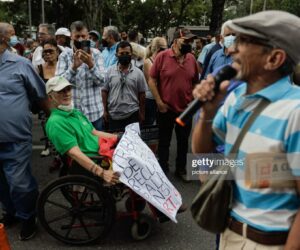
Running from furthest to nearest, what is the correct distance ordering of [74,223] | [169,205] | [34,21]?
[34,21] → [74,223] → [169,205]

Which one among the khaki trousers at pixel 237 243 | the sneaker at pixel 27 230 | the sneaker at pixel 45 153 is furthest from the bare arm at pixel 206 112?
the sneaker at pixel 45 153

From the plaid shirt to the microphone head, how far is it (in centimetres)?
266

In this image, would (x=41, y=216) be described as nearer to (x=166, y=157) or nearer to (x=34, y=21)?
(x=166, y=157)

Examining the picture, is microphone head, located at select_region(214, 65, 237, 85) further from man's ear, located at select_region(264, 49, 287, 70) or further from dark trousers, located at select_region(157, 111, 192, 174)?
dark trousers, located at select_region(157, 111, 192, 174)

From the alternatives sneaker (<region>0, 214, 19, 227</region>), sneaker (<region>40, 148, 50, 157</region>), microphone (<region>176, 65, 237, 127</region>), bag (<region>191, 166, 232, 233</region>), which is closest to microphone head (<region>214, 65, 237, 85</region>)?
microphone (<region>176, 65, 237, 127</region>)

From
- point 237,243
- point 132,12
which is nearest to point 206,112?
point 237,243

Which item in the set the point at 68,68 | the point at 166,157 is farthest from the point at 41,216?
the point at 166,157

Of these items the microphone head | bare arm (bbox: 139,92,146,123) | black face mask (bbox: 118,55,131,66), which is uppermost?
the microphone head

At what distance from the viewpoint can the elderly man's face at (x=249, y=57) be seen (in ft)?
4.15

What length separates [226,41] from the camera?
11.7ft

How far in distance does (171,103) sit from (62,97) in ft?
5.22

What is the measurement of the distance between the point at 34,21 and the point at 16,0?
4.28 meters

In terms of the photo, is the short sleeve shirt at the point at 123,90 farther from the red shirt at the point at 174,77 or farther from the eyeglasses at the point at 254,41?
the eyeglasses at the point at 254,41

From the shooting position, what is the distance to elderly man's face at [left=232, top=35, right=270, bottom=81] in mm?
1265
